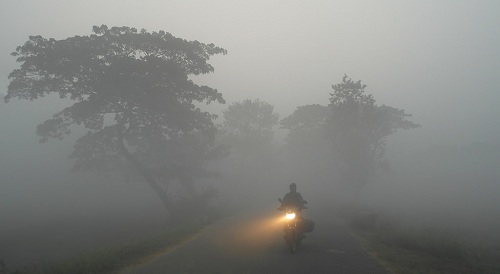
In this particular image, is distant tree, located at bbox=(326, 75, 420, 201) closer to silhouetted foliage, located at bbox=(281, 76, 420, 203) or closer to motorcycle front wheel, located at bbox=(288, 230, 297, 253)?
silhouetted foliage, located at bbox=(281, 76, 420, 203)

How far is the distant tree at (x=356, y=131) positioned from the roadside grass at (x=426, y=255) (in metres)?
23.9

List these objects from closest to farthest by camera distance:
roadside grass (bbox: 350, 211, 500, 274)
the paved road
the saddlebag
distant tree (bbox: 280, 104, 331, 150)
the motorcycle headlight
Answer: the paved road < roadside grass (bbox: 350, 211, 500, 274) < the motorcycle headlight < the saddlebag < distant tree (bbox: 280, 104, 331, 150)

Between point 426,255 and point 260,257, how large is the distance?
211 inches

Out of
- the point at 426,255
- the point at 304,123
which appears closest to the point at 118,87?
the point at 426,255

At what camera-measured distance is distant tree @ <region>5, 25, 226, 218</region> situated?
2578cm

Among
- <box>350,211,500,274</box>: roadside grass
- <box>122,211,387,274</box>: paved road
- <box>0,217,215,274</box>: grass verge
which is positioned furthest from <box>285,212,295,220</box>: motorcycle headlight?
<box>0,217,215,274</box>: grass verge

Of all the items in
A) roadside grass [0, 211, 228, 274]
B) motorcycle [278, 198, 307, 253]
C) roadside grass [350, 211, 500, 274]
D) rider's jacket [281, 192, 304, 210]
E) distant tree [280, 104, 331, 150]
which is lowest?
roadside grass [350, 211, 500, 274]

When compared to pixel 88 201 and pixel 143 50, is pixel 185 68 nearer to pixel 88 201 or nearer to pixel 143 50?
pixel 143 50

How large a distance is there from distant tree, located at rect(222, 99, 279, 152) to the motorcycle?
5583 centimetres

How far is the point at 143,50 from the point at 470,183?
7051 cm

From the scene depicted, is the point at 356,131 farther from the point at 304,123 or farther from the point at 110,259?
the point at 110,259

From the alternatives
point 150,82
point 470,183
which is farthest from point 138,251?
point 470,183

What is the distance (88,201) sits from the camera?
49.0 metres

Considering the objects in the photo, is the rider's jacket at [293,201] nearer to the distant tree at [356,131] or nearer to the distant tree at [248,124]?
the distant tree at [356,131]
